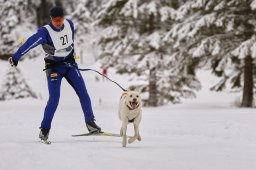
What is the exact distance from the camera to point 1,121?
1204 centimetres

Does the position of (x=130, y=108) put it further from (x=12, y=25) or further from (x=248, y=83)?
(x=12, y=25)

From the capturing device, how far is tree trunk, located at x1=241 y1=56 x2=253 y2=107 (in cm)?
1655

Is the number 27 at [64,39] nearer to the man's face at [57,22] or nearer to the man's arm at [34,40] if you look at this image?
the man's face at [57,22]

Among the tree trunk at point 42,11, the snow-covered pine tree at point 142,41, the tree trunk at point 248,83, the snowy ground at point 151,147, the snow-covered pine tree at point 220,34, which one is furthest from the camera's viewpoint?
the tree trunk at point 42,11

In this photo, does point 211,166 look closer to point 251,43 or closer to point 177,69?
point 251,43

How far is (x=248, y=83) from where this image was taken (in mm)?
16828

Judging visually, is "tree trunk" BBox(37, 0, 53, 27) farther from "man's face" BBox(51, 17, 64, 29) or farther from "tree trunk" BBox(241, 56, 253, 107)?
"man's face" BBox(51, 17, 64, 29)

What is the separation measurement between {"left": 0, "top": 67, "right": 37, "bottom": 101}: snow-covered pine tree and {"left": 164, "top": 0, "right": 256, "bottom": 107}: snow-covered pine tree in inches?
379

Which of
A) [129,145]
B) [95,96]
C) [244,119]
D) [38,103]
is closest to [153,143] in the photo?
[129,145]

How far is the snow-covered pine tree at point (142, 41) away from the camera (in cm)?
1928

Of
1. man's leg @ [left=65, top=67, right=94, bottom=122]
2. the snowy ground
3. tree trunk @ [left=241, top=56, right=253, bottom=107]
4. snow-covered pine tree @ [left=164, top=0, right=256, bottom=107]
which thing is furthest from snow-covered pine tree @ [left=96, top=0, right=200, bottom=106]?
man's leg @ [left=65, top=67, right=94, bottom=122]

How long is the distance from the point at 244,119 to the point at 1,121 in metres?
6.65

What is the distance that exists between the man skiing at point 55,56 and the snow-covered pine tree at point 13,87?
16444 millimetres

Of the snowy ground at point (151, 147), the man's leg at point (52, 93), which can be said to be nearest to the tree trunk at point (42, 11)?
the snowy ground at point (151, 147)
